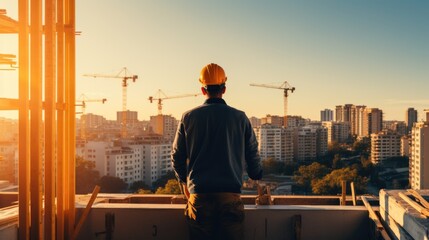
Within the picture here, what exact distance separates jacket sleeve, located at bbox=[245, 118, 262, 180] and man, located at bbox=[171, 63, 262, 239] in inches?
1.6

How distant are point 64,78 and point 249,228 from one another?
1.98 metres

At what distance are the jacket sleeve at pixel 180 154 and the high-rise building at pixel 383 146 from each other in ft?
256

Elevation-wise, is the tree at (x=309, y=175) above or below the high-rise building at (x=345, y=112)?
below

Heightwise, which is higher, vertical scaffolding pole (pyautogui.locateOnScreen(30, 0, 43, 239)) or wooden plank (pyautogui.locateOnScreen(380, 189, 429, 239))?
Answer: vertical scaffolding pole (pyautogui.locateOnScreen(30, 0, 43, 239))

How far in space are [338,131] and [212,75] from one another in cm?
11412

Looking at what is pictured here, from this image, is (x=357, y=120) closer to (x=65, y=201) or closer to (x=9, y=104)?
(x=65, y=201)

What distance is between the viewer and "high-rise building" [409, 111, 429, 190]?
5566 centimetres

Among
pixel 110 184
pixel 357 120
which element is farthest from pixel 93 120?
pixel 110 184

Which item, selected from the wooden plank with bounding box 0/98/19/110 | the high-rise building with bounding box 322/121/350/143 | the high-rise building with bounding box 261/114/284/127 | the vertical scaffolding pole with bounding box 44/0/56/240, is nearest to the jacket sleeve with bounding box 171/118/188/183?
the vertical scaffolding pole with bounding box 44/0/56/240

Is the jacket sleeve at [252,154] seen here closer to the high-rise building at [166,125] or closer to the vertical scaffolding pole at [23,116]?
the vertical scaffolding pole at [23,116]

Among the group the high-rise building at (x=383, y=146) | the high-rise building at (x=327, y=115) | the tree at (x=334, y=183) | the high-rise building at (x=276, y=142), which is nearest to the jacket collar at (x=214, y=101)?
the tree at (x=334, y=183)

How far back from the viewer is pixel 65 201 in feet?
12.1

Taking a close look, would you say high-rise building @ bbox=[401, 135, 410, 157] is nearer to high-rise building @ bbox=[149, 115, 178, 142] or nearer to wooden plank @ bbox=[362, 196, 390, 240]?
high-rise building @ bbox=[149, 115, 178, 142]

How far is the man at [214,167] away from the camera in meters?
2.72
